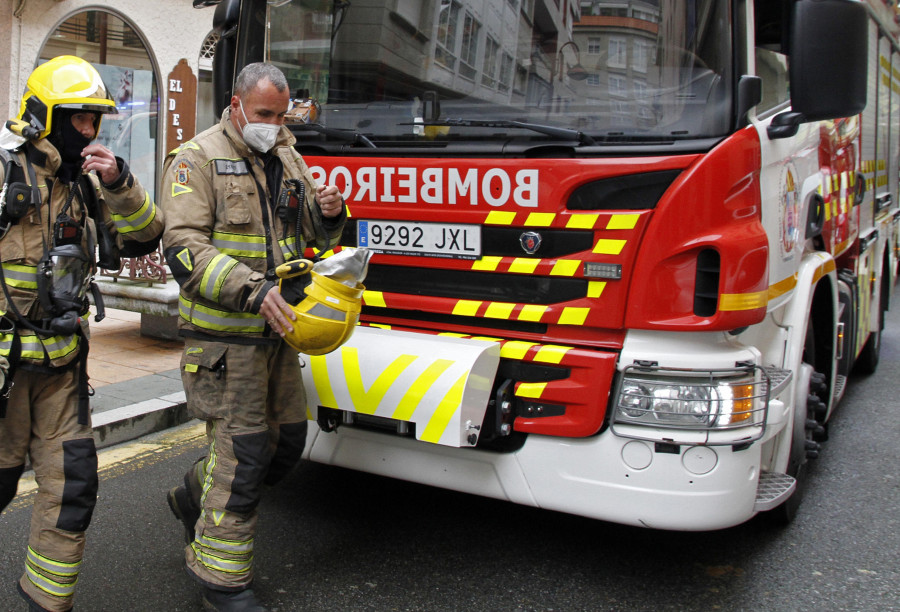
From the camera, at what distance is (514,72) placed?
10.5 ft

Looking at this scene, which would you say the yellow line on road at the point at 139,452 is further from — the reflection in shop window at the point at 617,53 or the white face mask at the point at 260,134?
the reflection in shop window at the point at 617,53

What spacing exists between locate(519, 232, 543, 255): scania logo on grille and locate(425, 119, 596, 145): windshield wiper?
1.15 feet

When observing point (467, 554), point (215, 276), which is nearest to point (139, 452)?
point (467, 554)

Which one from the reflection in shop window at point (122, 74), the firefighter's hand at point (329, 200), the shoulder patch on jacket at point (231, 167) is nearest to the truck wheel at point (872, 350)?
the firefighter's hand at point (329, 200)

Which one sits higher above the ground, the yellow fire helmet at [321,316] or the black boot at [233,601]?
the yellow fire helmet at [321,316]

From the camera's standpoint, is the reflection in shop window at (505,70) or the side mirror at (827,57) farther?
the reflection in shop window at (505,70)

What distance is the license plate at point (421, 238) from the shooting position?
311 cm

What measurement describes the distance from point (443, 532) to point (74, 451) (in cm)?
154

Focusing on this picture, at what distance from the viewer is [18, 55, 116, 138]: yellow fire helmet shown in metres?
2.53

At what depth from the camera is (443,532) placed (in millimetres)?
3574

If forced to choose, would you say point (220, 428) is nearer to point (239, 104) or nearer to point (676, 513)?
point (239, 104)

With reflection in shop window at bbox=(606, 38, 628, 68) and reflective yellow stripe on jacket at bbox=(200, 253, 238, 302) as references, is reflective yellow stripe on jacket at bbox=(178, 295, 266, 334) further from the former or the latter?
reflection in shop window at bbox=(606, 38, 628, 68)

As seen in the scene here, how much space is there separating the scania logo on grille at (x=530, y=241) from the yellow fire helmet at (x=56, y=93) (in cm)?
141

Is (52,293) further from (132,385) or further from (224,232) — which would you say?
(132,385)
